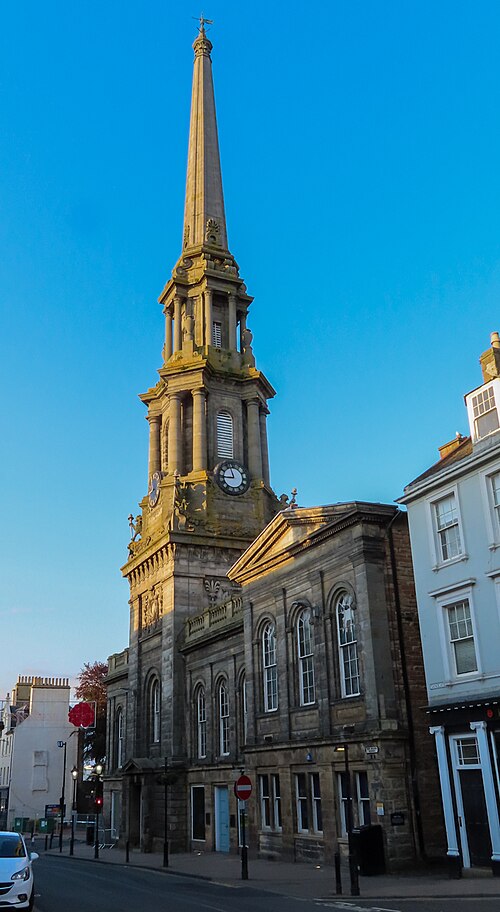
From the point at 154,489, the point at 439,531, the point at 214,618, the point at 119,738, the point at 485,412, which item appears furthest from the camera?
the point at 119,738

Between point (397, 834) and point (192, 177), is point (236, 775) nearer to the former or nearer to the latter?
point (397, 834)

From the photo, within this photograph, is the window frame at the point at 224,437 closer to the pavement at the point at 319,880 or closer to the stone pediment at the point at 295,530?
the stone pediment at the point at 295,530

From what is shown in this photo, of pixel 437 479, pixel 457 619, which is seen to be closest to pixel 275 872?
pixel 457 619

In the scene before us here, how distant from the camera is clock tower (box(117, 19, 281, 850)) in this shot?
46.3 metres

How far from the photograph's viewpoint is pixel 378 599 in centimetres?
2764

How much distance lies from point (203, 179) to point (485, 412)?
43.3m

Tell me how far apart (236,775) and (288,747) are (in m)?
7.60

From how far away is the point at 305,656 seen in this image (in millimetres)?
31469

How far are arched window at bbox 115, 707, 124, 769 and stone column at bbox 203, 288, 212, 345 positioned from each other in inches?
1014

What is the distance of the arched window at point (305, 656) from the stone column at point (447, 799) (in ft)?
24.4

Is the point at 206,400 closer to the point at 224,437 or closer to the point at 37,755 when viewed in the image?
the point at 224,437

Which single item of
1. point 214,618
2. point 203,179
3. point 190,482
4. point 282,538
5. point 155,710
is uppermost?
point 203,179

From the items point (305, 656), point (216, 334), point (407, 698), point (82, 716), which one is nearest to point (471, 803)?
point (407, 698)

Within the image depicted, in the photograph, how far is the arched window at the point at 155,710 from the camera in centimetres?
4769
